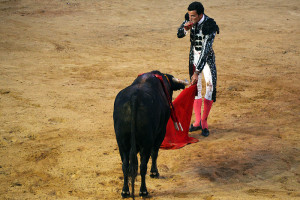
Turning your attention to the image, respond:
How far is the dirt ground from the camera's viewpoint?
4.49 meters

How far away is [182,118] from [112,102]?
6.57 ft

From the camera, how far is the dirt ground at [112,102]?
4.49m

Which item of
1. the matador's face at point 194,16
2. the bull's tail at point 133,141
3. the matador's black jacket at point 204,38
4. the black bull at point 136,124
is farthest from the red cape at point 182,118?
the bull's tail at point 133,141

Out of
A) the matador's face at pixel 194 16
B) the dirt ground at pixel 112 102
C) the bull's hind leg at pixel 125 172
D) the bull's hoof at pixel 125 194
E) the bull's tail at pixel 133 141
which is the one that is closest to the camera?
the bull's tail at pixel 133 141

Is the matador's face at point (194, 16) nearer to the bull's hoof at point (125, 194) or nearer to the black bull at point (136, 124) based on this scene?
the black bull at point (136, 124)

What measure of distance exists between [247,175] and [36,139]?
2.99m

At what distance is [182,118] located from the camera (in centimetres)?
566

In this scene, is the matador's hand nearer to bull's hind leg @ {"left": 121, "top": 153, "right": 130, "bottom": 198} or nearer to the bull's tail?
the bull's tail

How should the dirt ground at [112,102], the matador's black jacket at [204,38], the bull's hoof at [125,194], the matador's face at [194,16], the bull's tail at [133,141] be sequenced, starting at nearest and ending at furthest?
1. the bull's tail at [133,141]
2. the bull's hoof at [125,194]
3. the dirt ground at [112,102]
4. the matador's face at [194,16]
5. the matador's black jacket at [204,38]

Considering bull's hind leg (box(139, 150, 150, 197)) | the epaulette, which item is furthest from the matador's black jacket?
bull's hind leg (box(139, 150, 150, 197))

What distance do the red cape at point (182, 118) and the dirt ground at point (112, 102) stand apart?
22cm

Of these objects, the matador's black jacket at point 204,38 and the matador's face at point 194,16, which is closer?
the matador's face at point 194,16

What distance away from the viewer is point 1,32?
11984 millimetres

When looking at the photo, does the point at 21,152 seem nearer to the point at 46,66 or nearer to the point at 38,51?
the point at 46,66
